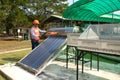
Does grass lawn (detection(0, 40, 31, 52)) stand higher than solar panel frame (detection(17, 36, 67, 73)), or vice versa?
solar panel frame (detection(17, 36, 67, 73))

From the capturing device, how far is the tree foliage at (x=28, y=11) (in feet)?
157

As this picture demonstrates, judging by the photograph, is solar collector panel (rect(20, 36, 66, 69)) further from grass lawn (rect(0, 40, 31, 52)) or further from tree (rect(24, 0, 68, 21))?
tree (rect(24, 0, 68, 21))

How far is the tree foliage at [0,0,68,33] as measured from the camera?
1887 inches

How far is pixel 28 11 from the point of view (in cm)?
5628

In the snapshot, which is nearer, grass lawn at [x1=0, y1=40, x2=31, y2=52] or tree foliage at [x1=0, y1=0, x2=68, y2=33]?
grass lawn at [x1=0, y1=40, x2=31, y2=52]

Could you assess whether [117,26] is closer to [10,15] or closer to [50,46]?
[50,46]

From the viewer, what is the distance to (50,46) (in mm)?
10016

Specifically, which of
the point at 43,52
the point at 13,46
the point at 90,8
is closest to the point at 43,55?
the point at 43,52

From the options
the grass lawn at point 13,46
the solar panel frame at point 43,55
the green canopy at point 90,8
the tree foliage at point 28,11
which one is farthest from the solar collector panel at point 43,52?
the tree foliage at point 28,11

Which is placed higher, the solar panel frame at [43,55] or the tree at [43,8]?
the tree at [43,8]

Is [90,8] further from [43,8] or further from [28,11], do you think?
[28,11]

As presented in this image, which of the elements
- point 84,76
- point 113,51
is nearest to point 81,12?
point 84,76

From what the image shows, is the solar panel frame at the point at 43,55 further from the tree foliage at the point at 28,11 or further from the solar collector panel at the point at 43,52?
the tree foliage at the point at 28,11

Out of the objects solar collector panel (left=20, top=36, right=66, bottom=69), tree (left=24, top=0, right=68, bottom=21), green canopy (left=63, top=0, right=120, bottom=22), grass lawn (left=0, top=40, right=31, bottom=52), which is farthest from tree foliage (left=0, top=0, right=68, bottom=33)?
solar collector panel (left=20, top=36, right=66, bottom=69)
